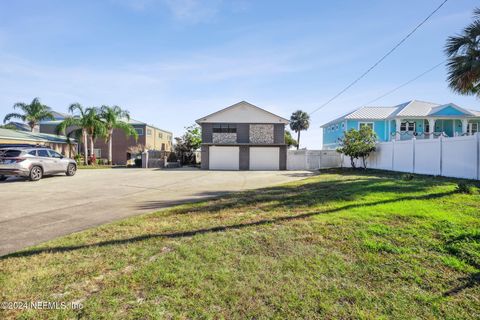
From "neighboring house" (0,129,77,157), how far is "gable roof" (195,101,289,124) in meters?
15.2

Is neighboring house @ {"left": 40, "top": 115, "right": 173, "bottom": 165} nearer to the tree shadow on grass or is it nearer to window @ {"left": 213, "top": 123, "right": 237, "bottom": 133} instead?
window @ {"left": 213, "top": 123, "right": 237, "bottom": 133}

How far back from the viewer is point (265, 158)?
2677 cm

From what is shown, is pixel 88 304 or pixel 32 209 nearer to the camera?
pixel 88 304

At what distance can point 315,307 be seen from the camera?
8.73 ft

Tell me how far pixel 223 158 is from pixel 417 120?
19.9 m

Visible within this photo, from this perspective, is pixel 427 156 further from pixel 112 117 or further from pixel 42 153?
pixel 112 117

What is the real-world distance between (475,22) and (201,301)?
1443 centimetres

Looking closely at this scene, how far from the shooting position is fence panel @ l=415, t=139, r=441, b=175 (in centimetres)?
1348

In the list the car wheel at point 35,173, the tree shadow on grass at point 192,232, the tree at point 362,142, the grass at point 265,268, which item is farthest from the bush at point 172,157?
the tree shadow on grass at point 192,232

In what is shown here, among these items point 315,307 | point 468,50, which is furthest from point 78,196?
point 468,50

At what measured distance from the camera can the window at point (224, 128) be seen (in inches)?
1069

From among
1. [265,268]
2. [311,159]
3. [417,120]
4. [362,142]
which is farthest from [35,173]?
[417,120]

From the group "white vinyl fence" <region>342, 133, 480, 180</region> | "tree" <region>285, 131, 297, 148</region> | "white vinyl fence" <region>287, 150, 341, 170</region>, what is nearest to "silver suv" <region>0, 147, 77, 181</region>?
"white vinyl fence" <region>287, 150, 341, 170</region>

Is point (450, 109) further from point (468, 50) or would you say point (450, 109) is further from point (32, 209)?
point (32, 209)
